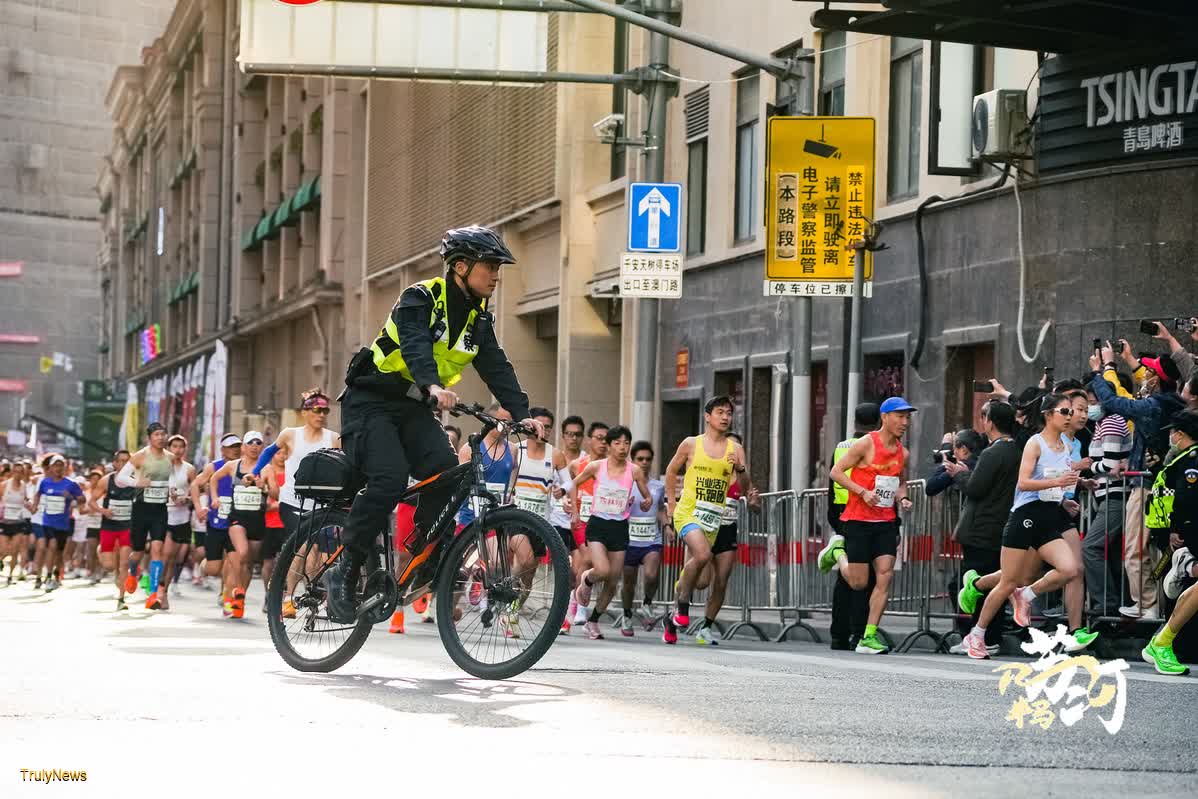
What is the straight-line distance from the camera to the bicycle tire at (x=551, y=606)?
8.66 metres

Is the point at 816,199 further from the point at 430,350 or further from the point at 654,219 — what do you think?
the point at 430,350

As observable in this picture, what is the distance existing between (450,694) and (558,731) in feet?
4.17

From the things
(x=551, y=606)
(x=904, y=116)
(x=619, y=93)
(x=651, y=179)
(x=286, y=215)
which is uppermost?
(x=286, y=215)

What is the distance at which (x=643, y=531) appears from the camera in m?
17.4

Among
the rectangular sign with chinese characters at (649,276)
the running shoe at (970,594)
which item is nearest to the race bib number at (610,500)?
the running shoe at (970,594)

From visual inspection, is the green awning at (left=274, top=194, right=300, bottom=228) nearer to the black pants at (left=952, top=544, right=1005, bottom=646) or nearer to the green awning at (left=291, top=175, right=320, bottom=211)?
the green awning at (left=291, top=175, right=320, bottom=211)

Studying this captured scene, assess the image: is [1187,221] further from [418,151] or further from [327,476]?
[418,151]

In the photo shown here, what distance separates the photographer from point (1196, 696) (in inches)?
384

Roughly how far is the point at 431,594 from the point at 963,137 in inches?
452

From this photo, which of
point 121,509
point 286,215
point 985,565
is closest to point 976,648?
point 985,565

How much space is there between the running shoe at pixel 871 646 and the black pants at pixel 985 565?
657 millimetres

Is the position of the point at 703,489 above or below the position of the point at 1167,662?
above

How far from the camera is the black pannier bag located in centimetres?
950

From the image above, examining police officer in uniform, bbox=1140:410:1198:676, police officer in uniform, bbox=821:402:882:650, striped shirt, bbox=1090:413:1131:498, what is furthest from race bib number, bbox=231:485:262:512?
police officer in uniform, bbox=1140:410:1198:676
